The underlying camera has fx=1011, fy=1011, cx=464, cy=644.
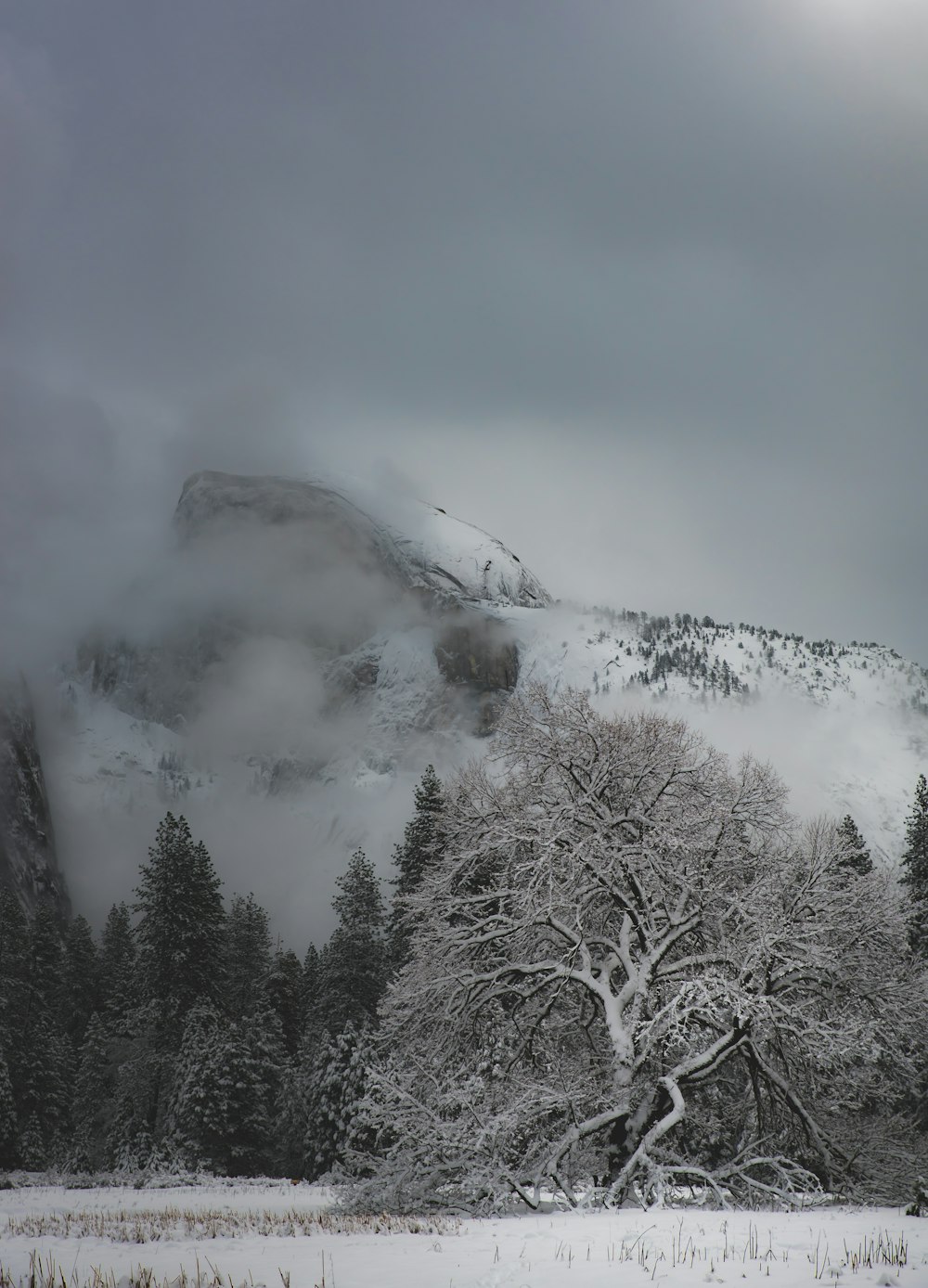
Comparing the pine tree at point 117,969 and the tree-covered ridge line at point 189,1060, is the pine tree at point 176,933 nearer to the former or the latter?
the tree-covered ridge line at point 189,1060

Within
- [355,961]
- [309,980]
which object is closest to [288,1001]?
[309,980]

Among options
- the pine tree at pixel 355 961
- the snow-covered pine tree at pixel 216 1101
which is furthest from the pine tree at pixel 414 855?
the snow-covered pine tree at pixel 216 1101

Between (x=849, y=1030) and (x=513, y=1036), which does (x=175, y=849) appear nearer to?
(x=513, y=1036)

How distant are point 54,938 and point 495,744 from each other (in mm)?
51700

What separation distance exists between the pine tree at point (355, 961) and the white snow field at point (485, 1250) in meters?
25.5

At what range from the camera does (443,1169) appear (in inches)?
587

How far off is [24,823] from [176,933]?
131m

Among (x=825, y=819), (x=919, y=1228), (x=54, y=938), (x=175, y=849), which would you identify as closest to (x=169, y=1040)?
(x=175, y=849)

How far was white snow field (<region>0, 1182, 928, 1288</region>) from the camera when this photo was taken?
7711 millimetres

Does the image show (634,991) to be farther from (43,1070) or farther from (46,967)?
(46,967)

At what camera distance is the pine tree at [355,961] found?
1614 inches

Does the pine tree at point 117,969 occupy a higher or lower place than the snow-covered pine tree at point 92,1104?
higher

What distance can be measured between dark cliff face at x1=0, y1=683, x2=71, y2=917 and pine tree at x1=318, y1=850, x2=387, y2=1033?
101 m

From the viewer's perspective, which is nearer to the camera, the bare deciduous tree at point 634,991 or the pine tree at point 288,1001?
the bare deciduous tree at point 634,991
